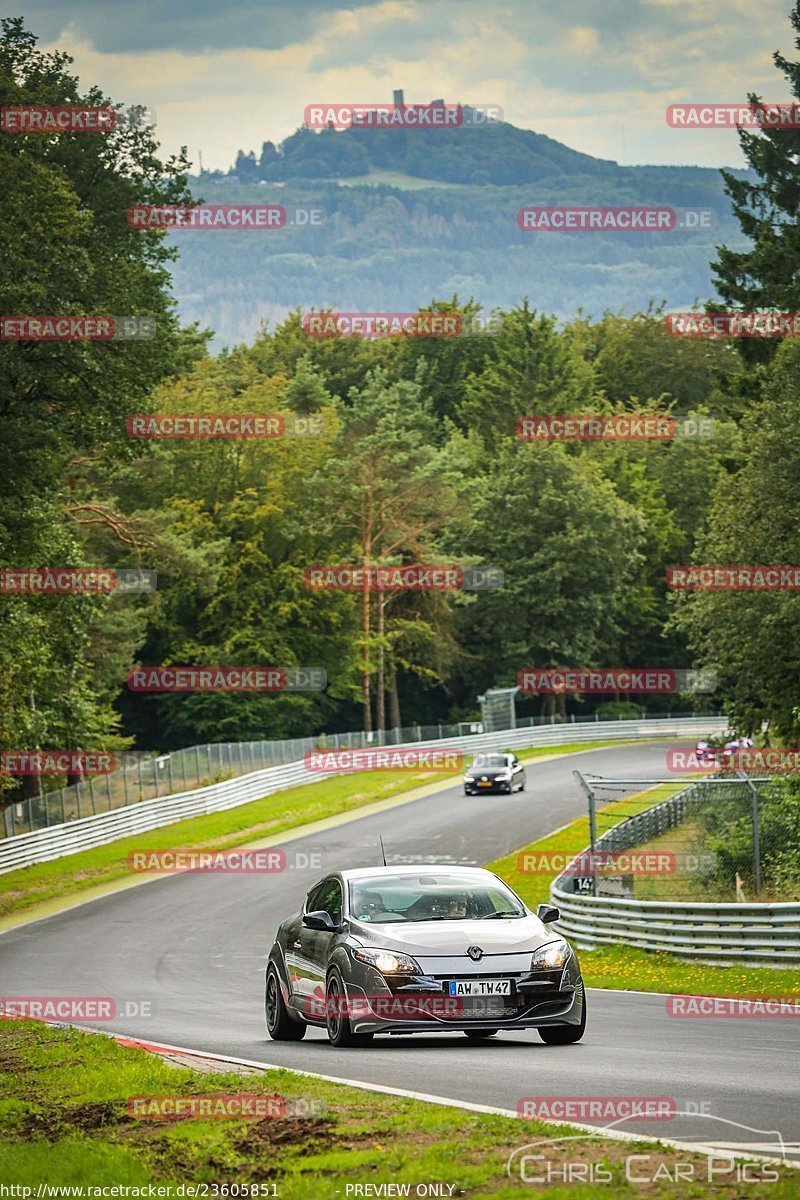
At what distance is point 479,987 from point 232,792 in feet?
150

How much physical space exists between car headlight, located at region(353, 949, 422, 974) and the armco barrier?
1261 inches

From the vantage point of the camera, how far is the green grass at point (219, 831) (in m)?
41.4

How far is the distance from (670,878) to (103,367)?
1483 cm

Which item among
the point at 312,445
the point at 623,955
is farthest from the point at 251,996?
the point at 312,445

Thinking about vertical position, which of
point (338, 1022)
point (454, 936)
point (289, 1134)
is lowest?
point (338, 1022)

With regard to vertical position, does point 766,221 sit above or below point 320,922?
above

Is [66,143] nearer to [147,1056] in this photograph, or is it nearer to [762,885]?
[762,885]

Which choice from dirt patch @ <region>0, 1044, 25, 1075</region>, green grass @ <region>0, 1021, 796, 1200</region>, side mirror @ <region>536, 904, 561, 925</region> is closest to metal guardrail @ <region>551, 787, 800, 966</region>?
side mirror @ <region>536, 904, 561, 925</region>

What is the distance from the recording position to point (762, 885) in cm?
2580

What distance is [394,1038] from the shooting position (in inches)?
557

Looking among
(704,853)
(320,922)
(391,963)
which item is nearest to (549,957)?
(391,963)

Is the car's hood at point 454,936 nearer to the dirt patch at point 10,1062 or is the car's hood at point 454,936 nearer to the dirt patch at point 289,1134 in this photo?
the dirt patch at point 10,1062

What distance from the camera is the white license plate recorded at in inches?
478

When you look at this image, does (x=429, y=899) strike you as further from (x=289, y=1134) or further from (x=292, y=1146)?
(x=292, y=1146)
